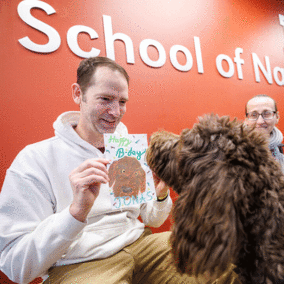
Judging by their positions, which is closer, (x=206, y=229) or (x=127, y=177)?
(x=206, y=229)

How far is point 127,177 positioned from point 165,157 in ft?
0.70

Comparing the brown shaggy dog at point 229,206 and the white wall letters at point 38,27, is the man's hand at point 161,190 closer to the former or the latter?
the brown shaggy dog at point 229,206

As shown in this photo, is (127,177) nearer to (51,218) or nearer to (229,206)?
(51,218)

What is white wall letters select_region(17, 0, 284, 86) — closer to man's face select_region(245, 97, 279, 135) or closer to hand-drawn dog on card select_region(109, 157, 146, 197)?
man's face select_region(245, 97, 279, 135)

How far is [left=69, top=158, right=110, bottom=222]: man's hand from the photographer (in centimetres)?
Result: 63

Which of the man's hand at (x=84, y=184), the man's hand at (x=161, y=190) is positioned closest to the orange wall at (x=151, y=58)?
the man's hand at (x=161, y=190)

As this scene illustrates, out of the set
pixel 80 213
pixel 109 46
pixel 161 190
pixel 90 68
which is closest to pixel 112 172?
pixel 80 213

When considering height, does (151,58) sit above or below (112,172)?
above

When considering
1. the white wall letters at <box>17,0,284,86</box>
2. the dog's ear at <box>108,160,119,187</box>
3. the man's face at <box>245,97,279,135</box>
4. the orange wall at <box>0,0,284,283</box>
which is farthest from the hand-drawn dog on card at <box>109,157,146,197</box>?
the man's face at <box>245,97,279,135</box>

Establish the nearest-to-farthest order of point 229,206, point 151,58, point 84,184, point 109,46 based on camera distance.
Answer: point 229,206
point 84,184
point 109,46
point 151,58

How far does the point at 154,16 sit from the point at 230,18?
3.57 ft

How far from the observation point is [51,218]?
71 cm

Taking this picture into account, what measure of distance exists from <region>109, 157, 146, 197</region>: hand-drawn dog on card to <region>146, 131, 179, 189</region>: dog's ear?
0.11 metres

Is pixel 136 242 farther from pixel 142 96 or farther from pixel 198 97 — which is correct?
pixel 198 97
